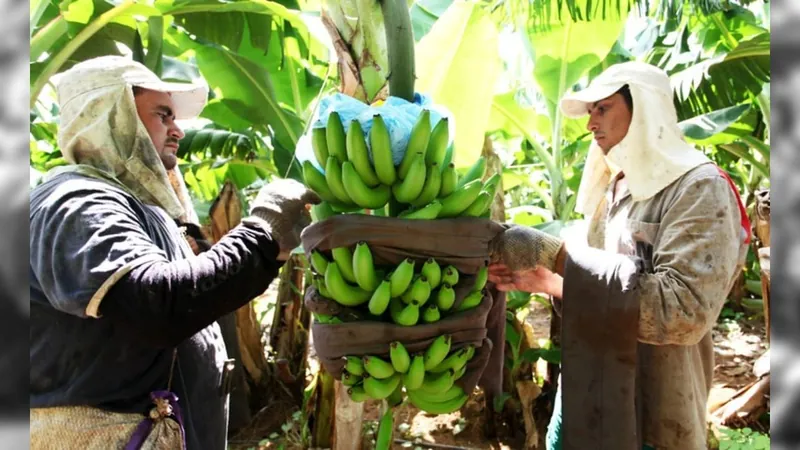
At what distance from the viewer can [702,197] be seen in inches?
59.5

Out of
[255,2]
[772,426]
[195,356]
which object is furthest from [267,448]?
[772,426]

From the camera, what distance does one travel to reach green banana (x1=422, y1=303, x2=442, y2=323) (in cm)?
104

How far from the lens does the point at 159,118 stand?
1.73 metres

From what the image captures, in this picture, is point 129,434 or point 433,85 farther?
point 433,85

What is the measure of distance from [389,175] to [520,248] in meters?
0.43

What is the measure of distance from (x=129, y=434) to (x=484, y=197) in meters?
1.05

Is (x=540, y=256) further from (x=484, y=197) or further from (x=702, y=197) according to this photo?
(x=702, y=197)

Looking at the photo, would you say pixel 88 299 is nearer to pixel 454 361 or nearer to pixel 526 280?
pixel 454 361

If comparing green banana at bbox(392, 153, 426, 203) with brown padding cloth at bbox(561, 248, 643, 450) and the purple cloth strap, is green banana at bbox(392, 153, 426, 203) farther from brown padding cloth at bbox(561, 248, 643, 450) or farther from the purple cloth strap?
the purple cloth strap

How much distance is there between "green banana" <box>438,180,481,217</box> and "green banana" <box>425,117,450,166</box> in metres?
A: 0.07

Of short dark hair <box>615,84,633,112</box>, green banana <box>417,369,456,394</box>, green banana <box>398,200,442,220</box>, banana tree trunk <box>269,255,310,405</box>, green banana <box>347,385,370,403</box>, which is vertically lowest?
banana tree trunk <box>269,255,310,405</box>

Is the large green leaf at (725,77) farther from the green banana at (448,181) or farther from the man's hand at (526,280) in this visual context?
the green banana at (448,181)

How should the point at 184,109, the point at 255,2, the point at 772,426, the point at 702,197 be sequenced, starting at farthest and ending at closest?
1. the point at 255,2
2. the point at 184,109
3. the point at 702,197
4. the point at 772,426

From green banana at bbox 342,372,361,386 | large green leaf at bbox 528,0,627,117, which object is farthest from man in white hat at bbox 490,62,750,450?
large green leaf at bbox 528,0,627,117
